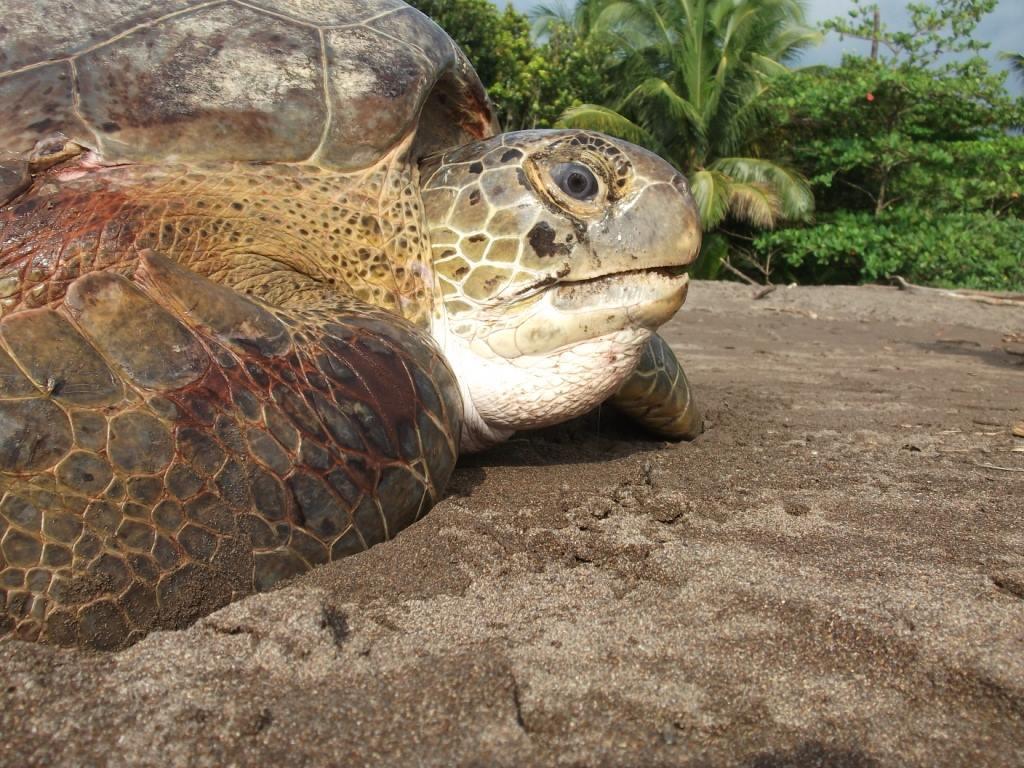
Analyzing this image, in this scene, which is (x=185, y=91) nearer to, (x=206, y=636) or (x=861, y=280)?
→ (x=206, y=636)

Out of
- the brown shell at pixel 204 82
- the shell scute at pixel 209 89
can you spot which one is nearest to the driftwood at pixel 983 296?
the brown shell at pixel 204 82

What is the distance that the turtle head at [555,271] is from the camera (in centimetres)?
158

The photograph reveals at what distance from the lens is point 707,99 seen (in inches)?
517

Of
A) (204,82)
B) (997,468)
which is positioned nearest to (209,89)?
(204,82)

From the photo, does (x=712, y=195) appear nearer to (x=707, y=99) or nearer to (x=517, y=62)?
(x=707, y=99)

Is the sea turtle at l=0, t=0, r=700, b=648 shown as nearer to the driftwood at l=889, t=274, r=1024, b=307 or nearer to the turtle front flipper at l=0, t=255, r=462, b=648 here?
the turtle front flipper at l=0, t=255, r=462, b=648

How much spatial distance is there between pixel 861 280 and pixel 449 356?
11.1 m

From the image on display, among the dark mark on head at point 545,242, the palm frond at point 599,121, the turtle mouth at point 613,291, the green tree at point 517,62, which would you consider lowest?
the palm frond at point 599,121

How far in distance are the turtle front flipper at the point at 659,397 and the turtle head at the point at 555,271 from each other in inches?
14.2

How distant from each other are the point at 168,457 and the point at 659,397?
1.33 m

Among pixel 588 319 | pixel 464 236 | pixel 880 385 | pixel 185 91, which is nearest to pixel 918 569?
pixel 588 319

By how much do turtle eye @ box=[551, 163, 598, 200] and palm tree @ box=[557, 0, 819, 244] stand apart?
35.6 ft

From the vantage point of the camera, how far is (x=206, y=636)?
93cm

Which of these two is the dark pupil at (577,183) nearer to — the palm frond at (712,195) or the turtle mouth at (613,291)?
the turtle mouth at (613,291)
